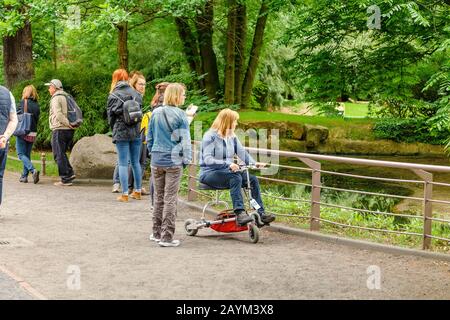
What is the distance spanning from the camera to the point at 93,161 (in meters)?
15.2

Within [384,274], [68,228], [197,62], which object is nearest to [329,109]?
[197,62]

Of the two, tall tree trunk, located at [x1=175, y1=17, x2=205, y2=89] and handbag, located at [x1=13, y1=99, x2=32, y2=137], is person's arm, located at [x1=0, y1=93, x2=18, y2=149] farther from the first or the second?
tall tree trunk, located at [x1=175, y1=17, x2=205, y2=89]

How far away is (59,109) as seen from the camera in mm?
14500

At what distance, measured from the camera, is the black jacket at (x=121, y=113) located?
12.5 meters

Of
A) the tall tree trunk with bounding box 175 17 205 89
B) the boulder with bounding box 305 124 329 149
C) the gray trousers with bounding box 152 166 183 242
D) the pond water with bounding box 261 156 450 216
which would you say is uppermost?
the tall tree trunk with bounding box 175 17 205 89

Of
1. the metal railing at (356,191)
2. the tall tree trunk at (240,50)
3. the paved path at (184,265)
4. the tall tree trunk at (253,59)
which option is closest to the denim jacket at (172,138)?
the paved path at (184,265)

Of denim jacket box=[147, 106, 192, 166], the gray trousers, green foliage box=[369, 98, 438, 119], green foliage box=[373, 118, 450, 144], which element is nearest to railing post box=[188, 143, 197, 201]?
the gray trousers

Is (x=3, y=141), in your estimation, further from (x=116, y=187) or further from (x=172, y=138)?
(x=116, y=187)

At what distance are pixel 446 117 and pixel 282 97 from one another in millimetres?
21267

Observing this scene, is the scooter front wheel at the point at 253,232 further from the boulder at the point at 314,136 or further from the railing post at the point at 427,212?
the boulder at the point at 314,136

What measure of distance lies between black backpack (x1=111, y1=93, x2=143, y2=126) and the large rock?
2.92 meters

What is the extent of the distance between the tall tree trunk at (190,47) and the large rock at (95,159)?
7.95 metres

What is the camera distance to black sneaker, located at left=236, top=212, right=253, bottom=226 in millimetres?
9576

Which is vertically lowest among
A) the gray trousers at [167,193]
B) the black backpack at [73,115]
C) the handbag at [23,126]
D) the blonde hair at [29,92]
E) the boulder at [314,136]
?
the boulder at [314,136]
